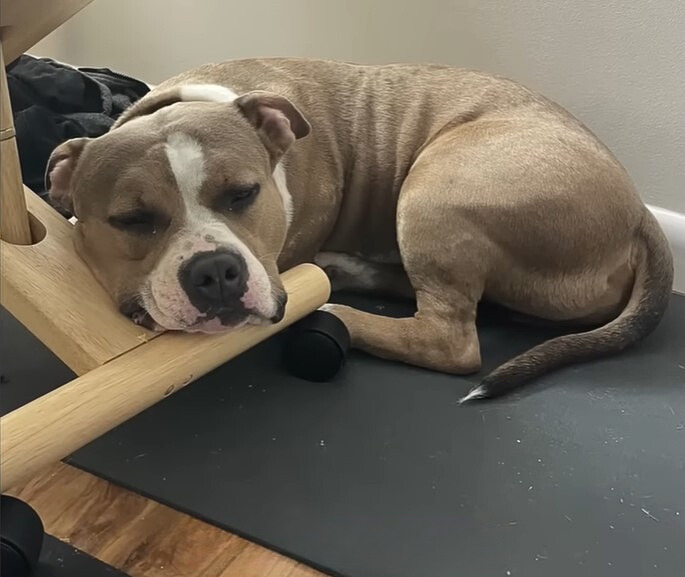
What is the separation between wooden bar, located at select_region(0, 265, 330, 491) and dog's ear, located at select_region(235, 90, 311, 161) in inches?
13.1

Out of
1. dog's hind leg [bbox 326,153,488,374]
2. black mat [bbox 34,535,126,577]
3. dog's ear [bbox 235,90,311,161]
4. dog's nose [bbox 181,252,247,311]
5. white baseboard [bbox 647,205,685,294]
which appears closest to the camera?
black mat [bbox 34,535,126,577]

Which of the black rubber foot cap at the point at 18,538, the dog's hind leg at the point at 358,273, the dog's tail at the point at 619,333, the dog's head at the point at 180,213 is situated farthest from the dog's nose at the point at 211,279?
the dog's hind leg at the point at 358,273

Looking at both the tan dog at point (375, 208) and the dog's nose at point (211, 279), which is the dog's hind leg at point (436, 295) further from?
the dog's nose at point (211, 279)

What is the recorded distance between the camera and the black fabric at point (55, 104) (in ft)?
8.71

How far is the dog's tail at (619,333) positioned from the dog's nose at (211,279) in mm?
616

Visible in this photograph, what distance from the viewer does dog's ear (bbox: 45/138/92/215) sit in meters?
1.74

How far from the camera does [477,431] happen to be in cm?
181

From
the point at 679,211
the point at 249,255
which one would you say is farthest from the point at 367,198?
the point at 679,211

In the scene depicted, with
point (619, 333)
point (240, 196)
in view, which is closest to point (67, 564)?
point (240, 196)

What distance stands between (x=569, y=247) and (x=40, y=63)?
6.53 feet

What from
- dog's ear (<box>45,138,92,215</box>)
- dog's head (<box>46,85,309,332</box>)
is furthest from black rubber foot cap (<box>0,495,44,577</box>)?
dog's ear (<box>45,138,92,215</box>)

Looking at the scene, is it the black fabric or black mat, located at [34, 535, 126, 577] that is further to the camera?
the black fabric

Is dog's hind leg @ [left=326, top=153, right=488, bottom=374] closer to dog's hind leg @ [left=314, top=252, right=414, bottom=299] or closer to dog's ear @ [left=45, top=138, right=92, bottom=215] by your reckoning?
dog's hind leg @ [left=314, top=252, right=414, bottom=299]

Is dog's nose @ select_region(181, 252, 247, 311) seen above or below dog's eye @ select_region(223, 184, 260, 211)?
below
